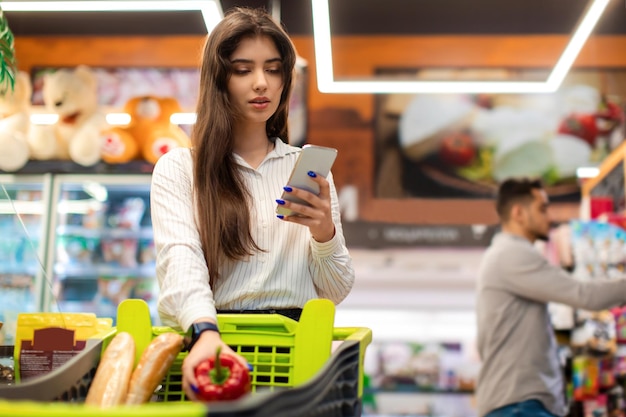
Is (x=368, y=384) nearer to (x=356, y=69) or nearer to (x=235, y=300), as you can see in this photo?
(x=356, y=69)

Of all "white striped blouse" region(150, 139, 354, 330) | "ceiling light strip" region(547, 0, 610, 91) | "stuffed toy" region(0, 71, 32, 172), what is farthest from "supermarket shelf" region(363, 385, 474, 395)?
"white striped blouse" region(150, 139, 354, 330)

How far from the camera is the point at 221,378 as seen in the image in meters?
1.29

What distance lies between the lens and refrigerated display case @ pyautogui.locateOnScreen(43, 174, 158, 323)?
6.08 m

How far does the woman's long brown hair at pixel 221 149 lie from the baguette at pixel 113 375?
0.98 ft

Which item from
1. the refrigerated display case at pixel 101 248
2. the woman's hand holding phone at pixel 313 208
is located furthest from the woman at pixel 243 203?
the refrigerated display case at pixel 101 248

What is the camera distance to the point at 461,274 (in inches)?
272

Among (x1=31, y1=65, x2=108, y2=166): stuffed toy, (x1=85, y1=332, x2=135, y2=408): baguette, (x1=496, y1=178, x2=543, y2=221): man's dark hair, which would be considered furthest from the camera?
(x1=31, y1=65, x2=108, y2=166): stuffed toy

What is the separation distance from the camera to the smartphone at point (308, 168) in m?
1.51

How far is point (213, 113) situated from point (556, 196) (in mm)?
6217

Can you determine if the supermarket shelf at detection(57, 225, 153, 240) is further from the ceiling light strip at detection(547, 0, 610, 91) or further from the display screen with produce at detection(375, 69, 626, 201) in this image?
the ceiling light strip at detection(547, 0, 610, 91)

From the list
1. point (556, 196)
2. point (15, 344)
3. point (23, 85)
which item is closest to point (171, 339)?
point (15, 344)

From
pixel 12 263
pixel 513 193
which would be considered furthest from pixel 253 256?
pixel 513 193

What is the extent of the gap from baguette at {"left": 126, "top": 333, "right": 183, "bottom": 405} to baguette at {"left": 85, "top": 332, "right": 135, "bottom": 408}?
0.02m

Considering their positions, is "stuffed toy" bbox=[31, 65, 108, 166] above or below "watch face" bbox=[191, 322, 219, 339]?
above
